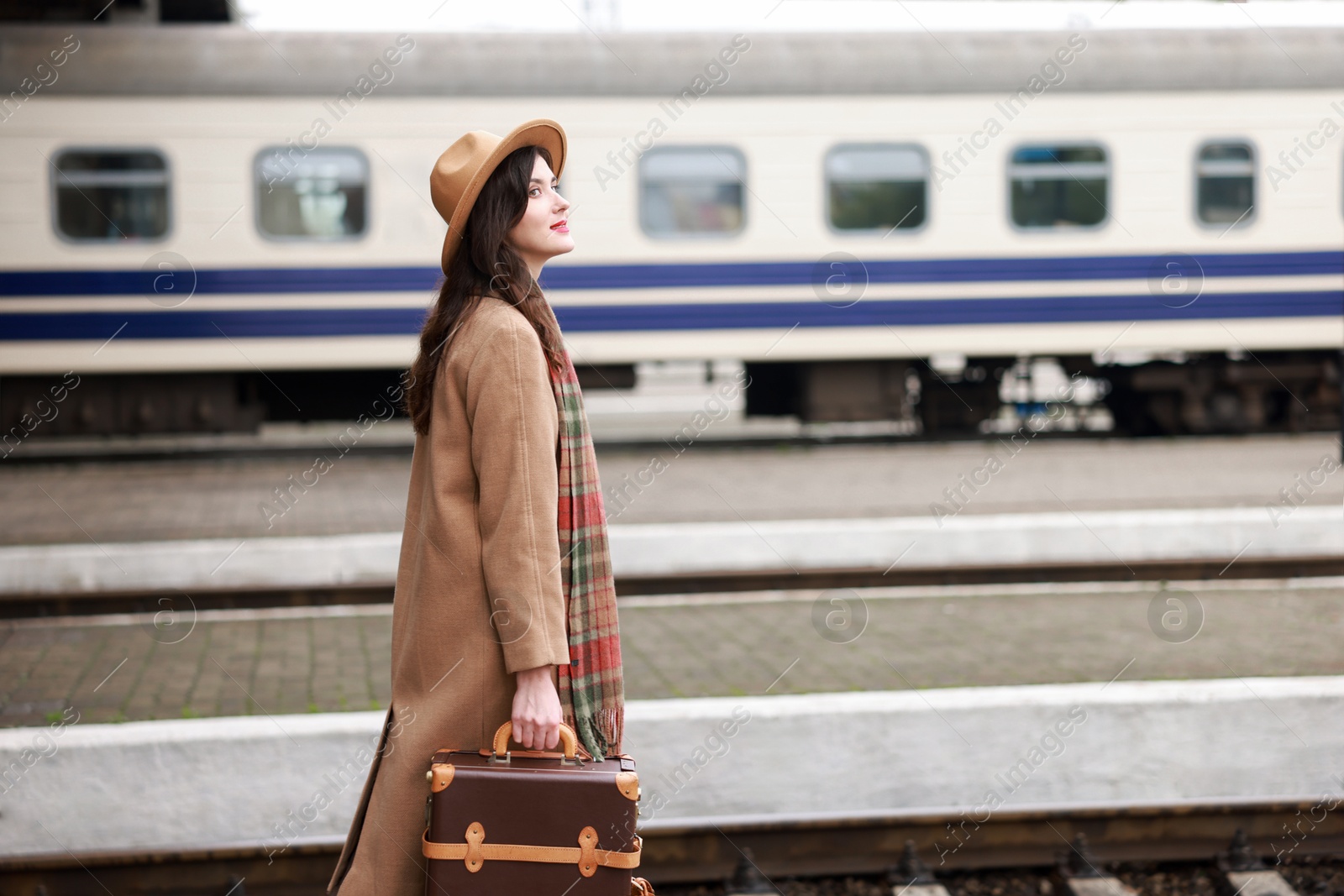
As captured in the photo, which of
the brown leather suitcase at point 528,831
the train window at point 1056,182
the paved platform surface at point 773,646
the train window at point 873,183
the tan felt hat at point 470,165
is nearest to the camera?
the brown leather suitcase at point 528,831

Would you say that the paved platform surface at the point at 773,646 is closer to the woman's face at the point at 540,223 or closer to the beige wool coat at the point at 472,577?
the beige wool coat at the point at 472,577

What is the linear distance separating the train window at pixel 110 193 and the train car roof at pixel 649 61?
0.57 meters

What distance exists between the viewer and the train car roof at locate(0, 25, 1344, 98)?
1180 cm

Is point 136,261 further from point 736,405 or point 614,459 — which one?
point 736,405

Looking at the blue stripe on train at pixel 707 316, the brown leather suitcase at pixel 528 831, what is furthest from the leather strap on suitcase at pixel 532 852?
the blue stripe on train at pixel 707 316

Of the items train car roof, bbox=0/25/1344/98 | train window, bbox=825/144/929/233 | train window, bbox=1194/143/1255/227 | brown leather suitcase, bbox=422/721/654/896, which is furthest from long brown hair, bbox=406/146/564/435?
train window, bbox=1194/143/1255/227

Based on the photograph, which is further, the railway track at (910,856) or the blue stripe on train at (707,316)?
the blue stripe on train at (707,316)

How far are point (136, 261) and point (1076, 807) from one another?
10.5 meters

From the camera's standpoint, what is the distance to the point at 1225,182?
42.3 feet

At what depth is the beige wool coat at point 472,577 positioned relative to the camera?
2186mm

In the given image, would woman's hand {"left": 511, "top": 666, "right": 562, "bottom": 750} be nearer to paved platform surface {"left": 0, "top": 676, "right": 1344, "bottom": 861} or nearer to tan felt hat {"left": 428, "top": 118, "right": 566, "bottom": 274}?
tan felt hat {"left": 428, "top": 118, "right": 566, "bottom": 274}

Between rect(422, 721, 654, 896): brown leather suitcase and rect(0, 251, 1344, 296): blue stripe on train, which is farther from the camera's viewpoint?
rect(0, 251, 1344, 296): blue stripe on train

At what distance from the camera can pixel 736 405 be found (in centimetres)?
1591

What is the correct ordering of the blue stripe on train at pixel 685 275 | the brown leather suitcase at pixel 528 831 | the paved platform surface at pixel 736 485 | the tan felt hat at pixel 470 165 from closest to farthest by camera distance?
the brown leather suitcase at pixel 528 831 → the tan felt hat at pixel 470 165 → the paved platform surface at pixel 736 485 → the blue stripe on train at pixel 685 275
